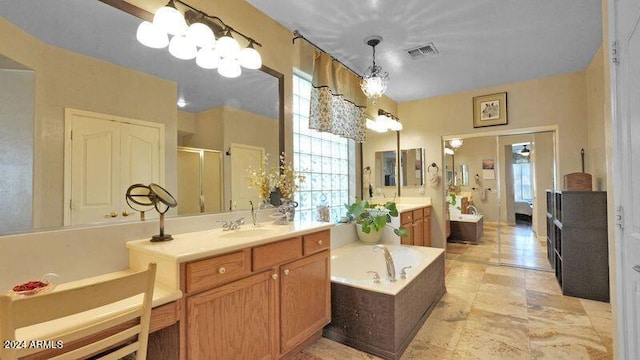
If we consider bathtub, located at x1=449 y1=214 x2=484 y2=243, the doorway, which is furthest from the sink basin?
bathtub, located at x1=449 y1=214 x2=484 y2=243

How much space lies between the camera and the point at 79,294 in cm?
86

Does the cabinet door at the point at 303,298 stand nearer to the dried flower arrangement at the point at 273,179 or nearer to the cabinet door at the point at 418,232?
the dried flower arrangement at the point at 273,179

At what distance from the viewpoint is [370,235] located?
11.0 feet

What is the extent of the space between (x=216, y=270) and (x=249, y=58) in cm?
151

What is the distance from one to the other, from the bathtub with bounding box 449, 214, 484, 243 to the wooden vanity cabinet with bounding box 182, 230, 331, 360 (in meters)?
3.71

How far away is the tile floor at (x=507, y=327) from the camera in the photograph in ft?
6.27

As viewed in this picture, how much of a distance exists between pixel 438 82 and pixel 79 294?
4.17m

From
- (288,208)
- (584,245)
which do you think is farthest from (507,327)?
(288,208)

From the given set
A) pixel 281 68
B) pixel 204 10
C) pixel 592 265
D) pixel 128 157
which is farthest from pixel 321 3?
pixel 592 265

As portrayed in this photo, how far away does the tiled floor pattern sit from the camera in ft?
12.8

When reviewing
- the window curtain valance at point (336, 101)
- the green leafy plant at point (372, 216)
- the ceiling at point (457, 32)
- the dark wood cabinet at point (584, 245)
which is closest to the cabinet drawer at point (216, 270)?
the window curtain valance at point (336, 101)

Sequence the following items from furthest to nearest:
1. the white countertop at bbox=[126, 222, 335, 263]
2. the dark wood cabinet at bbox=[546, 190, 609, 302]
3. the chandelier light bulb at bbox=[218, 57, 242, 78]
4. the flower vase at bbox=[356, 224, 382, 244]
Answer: the flower vase at bbox=[356, 224, 382, 244] → the dark wood cabinet at bbox=[546, 190, 609, 302] → the chandelier light bulb at bbox=[218, 57, 242, 78] → the white countertop at bbox=[126, 222, 335, 263]

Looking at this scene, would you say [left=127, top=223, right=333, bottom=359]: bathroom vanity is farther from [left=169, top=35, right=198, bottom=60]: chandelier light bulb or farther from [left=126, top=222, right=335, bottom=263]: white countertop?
[left=169, top=35, right=198, bottom=60]: chandelier light bulb

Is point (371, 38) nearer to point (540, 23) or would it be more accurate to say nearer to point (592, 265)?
point (540, 23)
